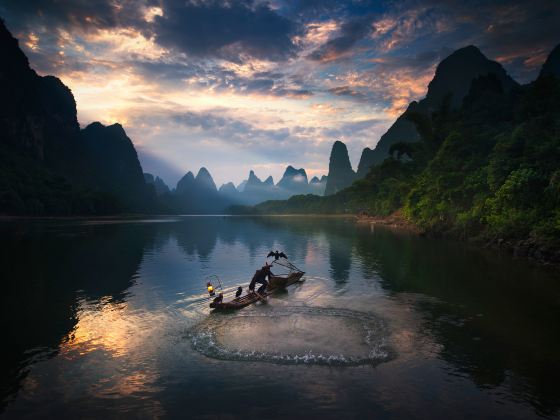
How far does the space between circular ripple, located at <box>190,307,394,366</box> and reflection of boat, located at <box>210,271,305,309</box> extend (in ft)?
2.31

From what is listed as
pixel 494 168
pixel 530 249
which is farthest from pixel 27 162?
pixel 530 249

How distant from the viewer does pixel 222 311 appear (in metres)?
17.0

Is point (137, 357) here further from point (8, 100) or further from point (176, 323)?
point (8, 100)

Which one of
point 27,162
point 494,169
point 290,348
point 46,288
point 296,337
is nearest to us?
point 290,348

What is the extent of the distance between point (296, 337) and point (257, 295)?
6259 millimetres

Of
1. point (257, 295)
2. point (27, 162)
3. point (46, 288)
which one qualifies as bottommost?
point (46, 288)

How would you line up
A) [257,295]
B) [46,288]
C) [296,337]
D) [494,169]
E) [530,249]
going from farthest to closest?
[494,169]
[530,249]
[46,288]
[257,295]
[296,337]

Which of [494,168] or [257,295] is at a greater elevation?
[494,168]

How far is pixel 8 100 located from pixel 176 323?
20433 cm

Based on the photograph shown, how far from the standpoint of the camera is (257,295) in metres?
19.4

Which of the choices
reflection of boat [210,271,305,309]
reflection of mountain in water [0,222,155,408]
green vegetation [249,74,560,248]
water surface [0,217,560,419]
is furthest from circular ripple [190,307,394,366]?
green vegetation [249,74,560,248]

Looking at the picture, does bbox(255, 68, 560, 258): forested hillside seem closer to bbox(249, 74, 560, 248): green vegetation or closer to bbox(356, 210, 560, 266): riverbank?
bbox(249, 74, 560, 248): green vegetation

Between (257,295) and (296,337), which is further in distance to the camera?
(257,295)

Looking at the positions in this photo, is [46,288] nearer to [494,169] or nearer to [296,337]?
[296,337]
